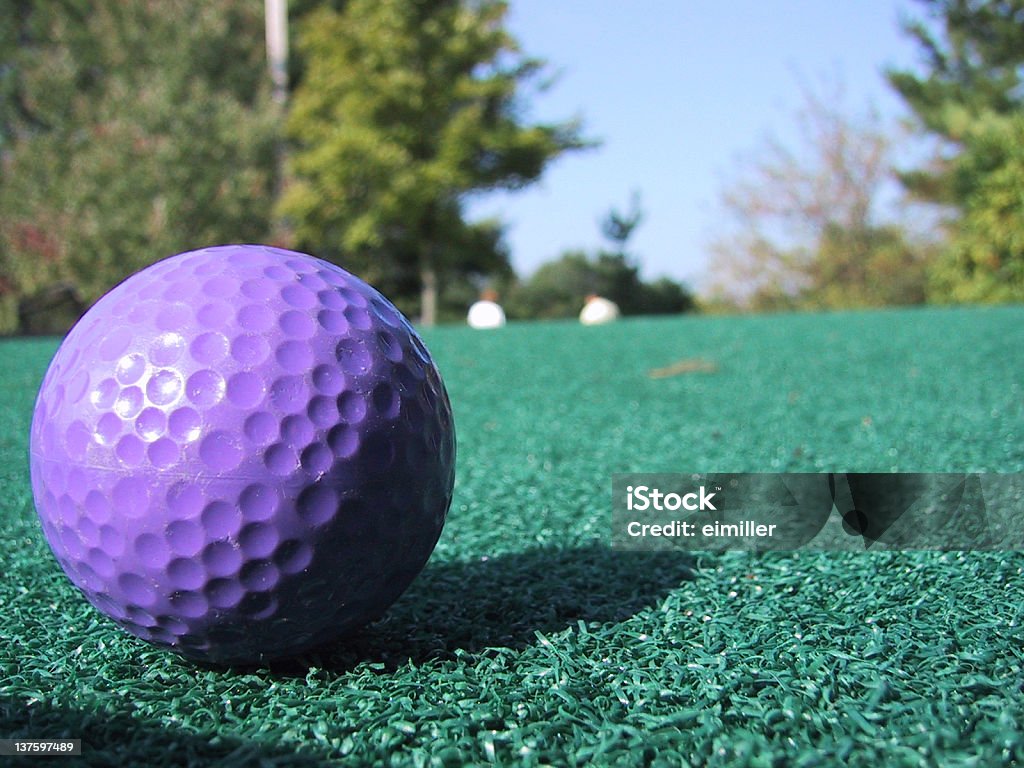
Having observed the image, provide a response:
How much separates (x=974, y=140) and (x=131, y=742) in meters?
16.2

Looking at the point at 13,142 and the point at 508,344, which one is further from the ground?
the point at 13,142

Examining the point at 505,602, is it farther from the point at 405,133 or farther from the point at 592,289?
the point at 592,289

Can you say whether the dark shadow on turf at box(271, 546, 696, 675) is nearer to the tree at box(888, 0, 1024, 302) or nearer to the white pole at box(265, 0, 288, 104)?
the tree at box(888, 0, 1024, 302)

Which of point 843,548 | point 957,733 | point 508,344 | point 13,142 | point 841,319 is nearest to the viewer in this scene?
point 957,733

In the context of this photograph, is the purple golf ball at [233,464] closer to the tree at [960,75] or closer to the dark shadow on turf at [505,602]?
the dark shadow on turf at [505,602]

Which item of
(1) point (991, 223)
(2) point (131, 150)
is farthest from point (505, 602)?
(2) point (131, 150)

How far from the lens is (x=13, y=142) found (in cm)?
2191

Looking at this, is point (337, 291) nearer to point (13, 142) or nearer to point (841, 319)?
point (841, 319)

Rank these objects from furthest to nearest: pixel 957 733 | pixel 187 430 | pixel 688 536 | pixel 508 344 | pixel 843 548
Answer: pixel 508 344
pixel 688 536
pixel 843 548
pixel 187 430
pixel 957 733

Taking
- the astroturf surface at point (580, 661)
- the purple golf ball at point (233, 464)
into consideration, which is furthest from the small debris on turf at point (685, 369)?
the purple golf ball at point (233, 464)

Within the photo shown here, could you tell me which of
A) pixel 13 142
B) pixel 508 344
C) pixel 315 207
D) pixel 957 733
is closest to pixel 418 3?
pixel 315 207

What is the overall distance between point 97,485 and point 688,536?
2006mm

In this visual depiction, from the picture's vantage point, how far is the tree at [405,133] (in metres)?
21.7

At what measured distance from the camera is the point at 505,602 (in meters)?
2.62
